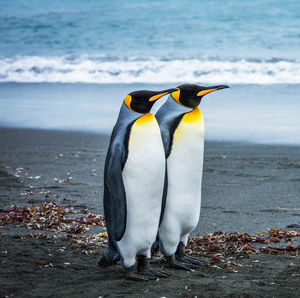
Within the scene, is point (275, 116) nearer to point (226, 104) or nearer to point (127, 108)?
point (226, 104)

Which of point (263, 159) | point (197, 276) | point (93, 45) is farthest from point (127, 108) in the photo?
point (93, 45)

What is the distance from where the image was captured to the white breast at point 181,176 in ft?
14.9

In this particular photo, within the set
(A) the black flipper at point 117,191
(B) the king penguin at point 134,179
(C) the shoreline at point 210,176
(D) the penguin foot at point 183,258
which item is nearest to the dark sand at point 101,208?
(C) the shoreline at point 210,176

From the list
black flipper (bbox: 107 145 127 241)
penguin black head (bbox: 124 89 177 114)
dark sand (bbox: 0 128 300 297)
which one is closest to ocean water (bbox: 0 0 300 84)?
dark sand (bbox: 0 128 300 297)

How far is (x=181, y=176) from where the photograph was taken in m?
4.57

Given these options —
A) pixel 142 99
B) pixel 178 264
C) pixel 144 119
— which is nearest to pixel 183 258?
pixel 178 264

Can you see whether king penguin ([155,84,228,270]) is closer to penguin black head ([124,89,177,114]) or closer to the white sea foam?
penguin black head ([124,89,177,114])

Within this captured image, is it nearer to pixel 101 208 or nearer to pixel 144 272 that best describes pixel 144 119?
pixel 144 272

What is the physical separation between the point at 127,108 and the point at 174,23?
28740 mm

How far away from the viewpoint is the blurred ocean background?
13258mm

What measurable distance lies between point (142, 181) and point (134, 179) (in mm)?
60

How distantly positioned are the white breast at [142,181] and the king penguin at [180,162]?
28cm

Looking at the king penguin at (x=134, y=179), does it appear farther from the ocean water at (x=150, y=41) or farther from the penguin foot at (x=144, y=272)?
the ocean water at (x=150, y=41)

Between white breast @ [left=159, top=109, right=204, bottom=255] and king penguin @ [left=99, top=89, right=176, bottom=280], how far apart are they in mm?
247
